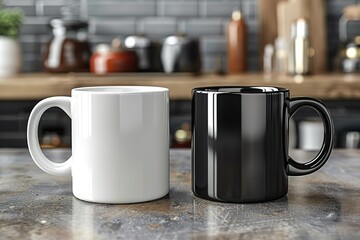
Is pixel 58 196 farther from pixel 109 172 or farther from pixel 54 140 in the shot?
pixel 54 140

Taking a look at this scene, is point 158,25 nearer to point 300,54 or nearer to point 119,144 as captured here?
point 300,54

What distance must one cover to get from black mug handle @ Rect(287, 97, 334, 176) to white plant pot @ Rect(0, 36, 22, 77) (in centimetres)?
183

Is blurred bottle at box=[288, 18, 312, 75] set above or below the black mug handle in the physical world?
above

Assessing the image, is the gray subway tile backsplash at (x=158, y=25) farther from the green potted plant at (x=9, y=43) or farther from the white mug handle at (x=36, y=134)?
the white mug handle at (x=36, y=134)

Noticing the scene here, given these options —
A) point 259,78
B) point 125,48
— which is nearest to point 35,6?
point 125,48

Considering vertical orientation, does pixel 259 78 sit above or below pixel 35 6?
below

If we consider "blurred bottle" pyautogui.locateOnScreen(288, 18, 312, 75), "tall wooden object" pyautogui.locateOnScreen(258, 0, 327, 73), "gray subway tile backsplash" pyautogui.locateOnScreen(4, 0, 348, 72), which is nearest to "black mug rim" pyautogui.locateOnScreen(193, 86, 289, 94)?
"blurred bottle" pyautogui.locateOnScreen(288, 18, 312, 75)

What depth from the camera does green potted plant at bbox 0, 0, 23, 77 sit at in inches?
94.4

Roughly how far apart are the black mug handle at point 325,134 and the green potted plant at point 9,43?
6.02 ft

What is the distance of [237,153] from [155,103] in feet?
0.36

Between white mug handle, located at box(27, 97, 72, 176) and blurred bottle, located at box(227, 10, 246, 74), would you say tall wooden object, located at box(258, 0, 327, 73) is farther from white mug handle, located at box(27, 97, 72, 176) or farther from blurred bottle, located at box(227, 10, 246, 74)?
white mug handle, located at box(27, 97, 72, 176)

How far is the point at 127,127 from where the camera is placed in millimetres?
699

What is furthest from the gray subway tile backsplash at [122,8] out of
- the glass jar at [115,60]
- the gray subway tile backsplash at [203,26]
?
the glass jar at [115,60]

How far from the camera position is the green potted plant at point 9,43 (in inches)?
94.4
